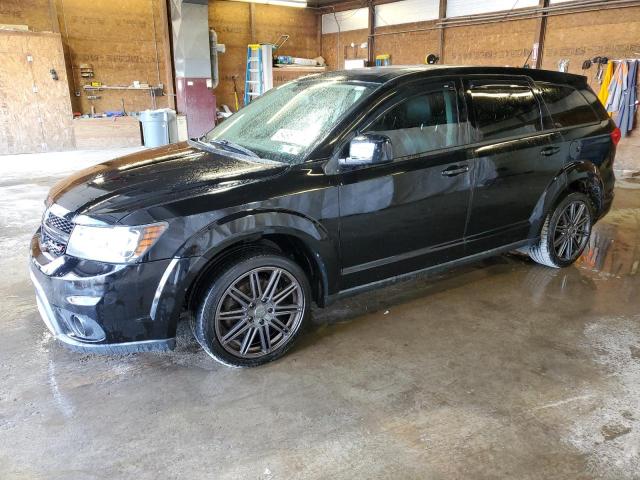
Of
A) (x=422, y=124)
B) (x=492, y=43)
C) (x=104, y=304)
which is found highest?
(x=492, y=43)

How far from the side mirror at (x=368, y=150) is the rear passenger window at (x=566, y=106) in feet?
5.69

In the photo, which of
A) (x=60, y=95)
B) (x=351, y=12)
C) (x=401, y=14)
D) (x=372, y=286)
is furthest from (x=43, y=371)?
(x=351, y=12)

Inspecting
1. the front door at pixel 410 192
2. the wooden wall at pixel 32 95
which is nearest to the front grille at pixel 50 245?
the front door at pixel 410 192

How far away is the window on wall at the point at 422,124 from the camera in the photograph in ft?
9.53

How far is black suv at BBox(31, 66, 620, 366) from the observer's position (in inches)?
91.6

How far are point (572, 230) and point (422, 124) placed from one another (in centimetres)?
187

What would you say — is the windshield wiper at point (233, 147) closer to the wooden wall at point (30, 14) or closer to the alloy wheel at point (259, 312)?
the alloy wheel at point (259, 312)

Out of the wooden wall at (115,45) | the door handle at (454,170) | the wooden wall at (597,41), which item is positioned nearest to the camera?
the door handle at (454,170)

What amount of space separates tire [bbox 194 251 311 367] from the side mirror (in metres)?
0.65

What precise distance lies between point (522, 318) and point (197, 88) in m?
Result: 10.2

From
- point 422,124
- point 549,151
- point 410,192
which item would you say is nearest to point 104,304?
point 410,192

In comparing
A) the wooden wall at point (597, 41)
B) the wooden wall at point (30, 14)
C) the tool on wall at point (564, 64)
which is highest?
the wooden wall at point (30, 14)

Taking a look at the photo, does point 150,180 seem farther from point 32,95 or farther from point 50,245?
point 32,95

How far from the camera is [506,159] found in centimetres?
336
